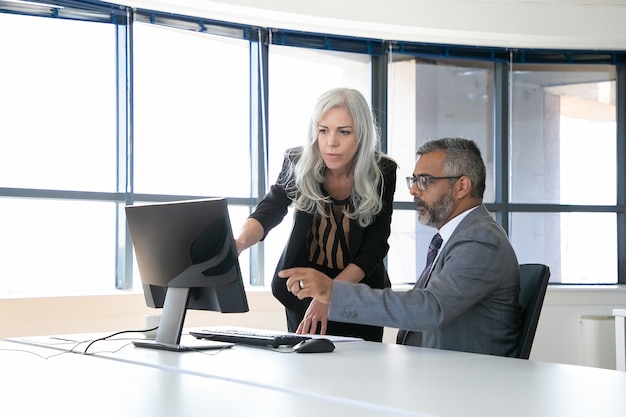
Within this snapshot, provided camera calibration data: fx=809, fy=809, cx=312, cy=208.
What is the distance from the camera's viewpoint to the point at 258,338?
8.05 ft

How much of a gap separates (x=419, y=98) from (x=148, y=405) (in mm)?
4783

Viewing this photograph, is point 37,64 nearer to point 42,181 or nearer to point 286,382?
point 42,181

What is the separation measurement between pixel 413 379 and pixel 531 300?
76 centimetres

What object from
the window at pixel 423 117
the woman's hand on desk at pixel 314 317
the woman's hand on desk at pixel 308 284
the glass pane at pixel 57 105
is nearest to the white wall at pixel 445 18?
the window at pixel 423 117

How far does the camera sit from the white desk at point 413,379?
148cm

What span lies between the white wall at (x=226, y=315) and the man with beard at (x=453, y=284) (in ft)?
7.71

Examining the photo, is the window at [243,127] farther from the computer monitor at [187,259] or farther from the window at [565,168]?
the computer monitor at [187,259]

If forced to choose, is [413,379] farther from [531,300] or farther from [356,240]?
[356,240]

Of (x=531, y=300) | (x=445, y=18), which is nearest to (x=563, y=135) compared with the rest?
(x=445, y=18)

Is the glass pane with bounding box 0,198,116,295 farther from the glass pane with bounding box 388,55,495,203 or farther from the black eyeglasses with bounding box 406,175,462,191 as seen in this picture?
the black eyeglasses with bounding box 406,175,462,191

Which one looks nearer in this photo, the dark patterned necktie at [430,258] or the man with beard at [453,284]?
the man with beard at [453,284]

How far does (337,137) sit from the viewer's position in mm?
2969

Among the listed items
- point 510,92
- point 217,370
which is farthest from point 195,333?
point 510,92

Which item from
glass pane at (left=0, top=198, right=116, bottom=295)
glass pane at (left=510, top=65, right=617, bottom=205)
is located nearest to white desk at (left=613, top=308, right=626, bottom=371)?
glass pane at (left=510, top=65, right=617, bottom=205)
